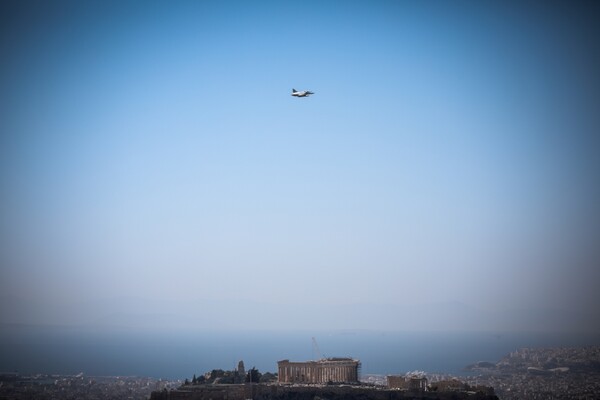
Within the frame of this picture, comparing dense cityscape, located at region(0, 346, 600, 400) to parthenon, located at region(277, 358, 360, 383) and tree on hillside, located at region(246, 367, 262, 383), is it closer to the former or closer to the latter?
tree on hillside, located at region(246, 367, 262, 383)

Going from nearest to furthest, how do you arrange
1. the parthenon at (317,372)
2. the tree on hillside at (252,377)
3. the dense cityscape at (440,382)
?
the dense cityscape at (440,382), the parthenon at (317,372), the tree on hillside at (252,377)

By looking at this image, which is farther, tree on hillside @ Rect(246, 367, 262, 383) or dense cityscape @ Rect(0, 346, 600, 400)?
tree on hillside @ Rect(246, 367, 262, 383)

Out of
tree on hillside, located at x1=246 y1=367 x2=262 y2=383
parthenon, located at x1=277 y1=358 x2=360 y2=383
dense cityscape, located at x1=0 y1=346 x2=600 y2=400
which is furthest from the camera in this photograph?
tree on hillside, located at x1=246 y1=367 x2=262 y2=383

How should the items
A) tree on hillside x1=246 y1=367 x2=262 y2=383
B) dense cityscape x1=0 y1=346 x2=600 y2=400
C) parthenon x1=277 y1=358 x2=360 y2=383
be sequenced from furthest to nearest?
1. tree on hillside x1=246 y1=367 x2=262 y2=383
2. parthenon x1=277 y1=358 x2=360 y2=383
3. dense cityscape x1=0 y1=346 x2=600 y2=400

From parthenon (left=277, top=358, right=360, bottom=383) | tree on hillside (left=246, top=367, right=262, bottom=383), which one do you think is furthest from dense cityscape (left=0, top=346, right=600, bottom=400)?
parthenon (left=277, top=358, right=360, bottom=383)

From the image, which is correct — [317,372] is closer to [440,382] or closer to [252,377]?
[252,377]

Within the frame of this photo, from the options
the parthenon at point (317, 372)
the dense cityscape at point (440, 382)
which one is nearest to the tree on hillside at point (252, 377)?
the dense cityscape at point (440, 382)

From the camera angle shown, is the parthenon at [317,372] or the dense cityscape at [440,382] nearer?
the dense cityscape at [440,382]

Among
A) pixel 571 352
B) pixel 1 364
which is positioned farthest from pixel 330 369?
pixel 571 352

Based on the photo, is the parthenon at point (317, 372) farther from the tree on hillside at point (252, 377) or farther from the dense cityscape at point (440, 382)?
the tree on hillside at point (252, 377)
